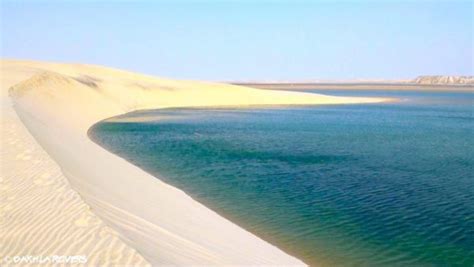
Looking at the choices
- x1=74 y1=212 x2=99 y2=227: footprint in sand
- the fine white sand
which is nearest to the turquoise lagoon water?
the fine white sand

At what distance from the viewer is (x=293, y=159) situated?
1888 cm

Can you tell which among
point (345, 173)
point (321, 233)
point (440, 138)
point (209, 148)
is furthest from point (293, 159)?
point (440, 138)

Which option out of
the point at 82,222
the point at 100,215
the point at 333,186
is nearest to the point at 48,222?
the point at 82,222

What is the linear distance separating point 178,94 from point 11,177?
5230cm

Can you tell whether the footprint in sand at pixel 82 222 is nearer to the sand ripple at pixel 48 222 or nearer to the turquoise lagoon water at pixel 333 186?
the sand ripple at pixel 48 222

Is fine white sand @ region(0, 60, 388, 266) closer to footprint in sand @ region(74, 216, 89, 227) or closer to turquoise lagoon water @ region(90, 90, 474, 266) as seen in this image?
footprint in sand @ region(74, 216, 89, 227)

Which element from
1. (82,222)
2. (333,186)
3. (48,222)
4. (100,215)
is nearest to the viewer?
(82,222)

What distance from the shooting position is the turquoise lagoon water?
9.43 meters

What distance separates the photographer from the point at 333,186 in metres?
14.2

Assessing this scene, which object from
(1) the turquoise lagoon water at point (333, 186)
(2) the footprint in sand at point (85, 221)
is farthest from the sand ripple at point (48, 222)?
(1) the turquoise lagoon water at point (333, 186)

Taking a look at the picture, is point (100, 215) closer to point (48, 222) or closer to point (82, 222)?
point (82, 222)

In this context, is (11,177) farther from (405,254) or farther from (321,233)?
(405,254)

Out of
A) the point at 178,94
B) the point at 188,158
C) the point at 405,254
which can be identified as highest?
the point at 178,94

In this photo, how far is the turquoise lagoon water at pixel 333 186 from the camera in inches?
371
